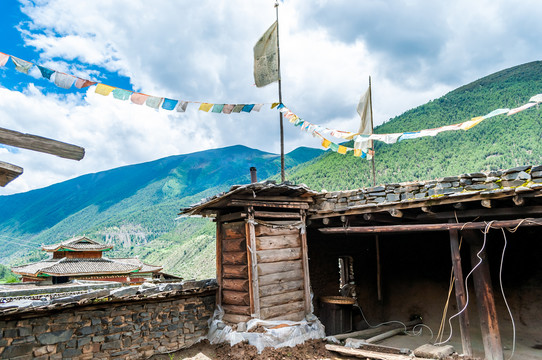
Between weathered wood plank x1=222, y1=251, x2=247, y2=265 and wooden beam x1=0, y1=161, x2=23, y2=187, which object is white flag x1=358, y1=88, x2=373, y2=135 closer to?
weathered wood plank x1=222, y1=251, x2=247, y2=265

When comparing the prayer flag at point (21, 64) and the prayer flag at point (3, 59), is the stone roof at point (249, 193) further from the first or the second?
the prayer flag at point (3, 59)

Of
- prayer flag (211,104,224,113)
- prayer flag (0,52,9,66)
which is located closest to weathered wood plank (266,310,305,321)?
prayer flag (211,104,224,113)

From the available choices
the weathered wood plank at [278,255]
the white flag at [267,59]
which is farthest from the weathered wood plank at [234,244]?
the white flag at [267,59]

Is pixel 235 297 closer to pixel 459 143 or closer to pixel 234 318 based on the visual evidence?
pixel 234 318

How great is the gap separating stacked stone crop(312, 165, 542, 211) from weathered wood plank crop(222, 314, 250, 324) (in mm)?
3075

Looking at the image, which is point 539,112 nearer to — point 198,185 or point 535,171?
point 535,171

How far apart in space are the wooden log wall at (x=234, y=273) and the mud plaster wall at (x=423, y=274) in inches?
92.6

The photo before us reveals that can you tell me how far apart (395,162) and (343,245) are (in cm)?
3255

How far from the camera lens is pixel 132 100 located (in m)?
8.29

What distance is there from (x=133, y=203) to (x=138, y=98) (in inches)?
5250

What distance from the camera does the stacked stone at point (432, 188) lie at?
20.5 ft

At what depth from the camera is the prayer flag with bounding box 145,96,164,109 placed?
27.9ft

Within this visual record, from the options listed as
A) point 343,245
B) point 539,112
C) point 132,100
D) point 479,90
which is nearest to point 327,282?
point 343,245

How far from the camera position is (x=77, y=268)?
32.5 m
